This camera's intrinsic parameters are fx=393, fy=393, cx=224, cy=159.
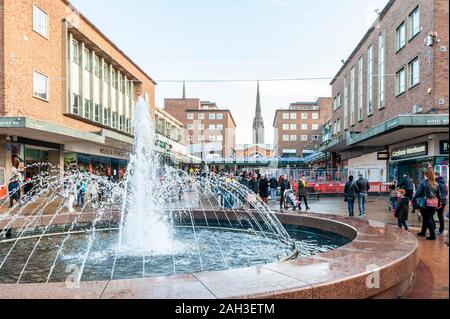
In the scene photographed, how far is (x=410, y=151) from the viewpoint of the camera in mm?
24172

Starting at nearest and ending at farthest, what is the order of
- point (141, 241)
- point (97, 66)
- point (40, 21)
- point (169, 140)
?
point (141, 241) → point (40, 21) → point (97, 66) → point (169, 140)

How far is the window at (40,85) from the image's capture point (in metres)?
23.3

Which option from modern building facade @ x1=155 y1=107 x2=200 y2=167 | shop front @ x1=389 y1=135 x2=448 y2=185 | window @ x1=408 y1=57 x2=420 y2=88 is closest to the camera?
shop front @ x1=389 y1=135 x2=448 y2=185

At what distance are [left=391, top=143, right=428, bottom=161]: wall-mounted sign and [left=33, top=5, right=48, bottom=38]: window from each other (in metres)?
23.3

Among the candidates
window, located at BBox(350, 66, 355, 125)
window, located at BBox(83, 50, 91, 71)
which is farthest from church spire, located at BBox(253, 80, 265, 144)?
window, located at BBox(83, 50, 91, 71)

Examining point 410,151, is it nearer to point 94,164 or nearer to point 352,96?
point 352,96

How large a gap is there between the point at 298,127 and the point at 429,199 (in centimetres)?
10653

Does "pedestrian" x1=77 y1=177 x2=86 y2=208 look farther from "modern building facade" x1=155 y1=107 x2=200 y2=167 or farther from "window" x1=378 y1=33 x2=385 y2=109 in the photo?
"window" x1=378 y1=33 x2=385 y2=109


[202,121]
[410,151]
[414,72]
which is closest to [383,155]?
[410,151]

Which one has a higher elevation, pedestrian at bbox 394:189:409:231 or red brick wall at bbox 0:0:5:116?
red brick wall at bbox 0:0:5:116

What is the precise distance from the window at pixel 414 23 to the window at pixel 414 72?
5.00ft

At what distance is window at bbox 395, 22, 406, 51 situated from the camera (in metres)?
24.9
